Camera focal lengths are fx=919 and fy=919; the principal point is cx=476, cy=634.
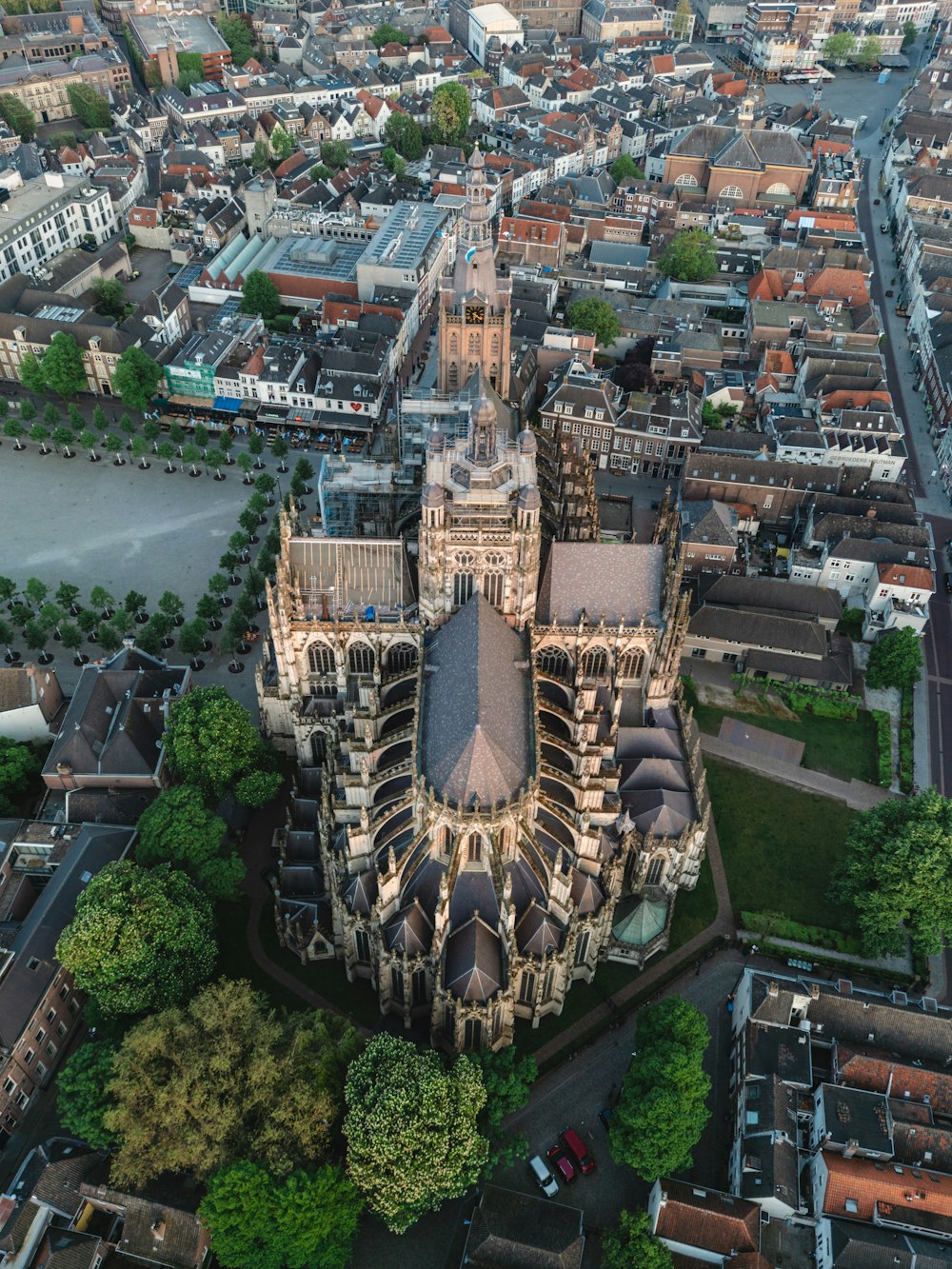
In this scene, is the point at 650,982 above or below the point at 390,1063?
below

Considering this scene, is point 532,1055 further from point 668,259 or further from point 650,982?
point 668,259

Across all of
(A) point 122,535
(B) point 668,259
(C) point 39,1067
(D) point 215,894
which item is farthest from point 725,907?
(B) point 668,259

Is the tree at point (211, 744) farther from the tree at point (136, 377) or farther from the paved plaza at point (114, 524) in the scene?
the tree at point (136, 377)

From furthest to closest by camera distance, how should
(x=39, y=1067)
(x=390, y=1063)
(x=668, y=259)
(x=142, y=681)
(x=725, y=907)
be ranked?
(x=668, y=259) < (x=142, y=681) < (x=725, y=907) < (x=39, y=1067) < (x=390, y=1063)

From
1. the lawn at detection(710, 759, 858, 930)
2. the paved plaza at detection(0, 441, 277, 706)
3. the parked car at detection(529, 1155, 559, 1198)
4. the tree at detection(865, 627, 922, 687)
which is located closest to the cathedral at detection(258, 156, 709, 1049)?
the lawn at detection(710, 759, 858, 930)

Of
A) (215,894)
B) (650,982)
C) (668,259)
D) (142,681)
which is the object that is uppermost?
(668,259)

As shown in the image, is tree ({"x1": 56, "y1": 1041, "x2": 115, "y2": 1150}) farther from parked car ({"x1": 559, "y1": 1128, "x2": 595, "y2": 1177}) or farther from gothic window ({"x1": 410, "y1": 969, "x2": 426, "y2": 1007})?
parked car ({"x1": 559, "y1": 1128, "x2": 595, "y2": 1177})

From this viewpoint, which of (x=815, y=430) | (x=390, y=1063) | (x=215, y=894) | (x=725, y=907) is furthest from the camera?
(x=815, y=430)

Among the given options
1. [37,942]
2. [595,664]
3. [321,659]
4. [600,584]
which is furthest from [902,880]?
[37,942]
